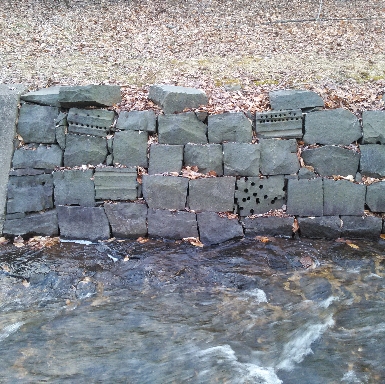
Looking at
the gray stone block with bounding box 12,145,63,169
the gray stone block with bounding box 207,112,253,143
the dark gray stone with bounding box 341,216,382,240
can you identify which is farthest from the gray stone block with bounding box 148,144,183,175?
the dark gray stone with bounding box 341,216,382,240

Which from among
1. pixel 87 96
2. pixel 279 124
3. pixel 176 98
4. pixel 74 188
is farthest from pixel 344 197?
pixel 87 96

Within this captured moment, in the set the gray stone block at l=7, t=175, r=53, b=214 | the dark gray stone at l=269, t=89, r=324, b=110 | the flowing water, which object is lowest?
the flowing water

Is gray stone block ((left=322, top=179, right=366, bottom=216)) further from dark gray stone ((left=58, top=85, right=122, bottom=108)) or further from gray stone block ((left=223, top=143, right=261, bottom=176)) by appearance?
dark gray stone ((left=58, top=85, right=122, bottom=108))

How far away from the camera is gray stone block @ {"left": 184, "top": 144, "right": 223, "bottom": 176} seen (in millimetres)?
6094

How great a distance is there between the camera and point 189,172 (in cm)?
611

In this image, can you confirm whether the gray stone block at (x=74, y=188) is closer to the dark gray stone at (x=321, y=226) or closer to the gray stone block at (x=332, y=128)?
the dark gray stone at (x=321, y=226)

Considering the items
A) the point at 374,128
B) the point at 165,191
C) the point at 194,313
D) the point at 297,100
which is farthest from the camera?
the point at 297,100

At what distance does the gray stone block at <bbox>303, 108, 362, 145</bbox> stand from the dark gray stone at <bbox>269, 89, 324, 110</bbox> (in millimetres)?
185

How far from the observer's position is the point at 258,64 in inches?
305

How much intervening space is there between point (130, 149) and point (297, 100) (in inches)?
104

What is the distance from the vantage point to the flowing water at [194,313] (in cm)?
392

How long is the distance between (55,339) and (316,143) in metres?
4.41

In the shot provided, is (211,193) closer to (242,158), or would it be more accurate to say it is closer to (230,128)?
(242,158)

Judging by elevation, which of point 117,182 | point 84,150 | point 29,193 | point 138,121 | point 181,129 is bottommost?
point 29,193
